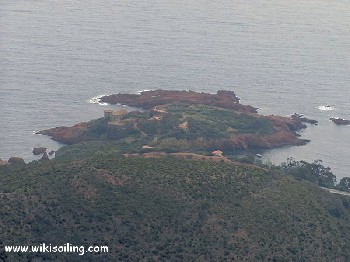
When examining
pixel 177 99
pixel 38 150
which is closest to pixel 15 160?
pixel 38 150

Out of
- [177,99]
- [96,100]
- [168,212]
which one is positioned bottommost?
[168,212]

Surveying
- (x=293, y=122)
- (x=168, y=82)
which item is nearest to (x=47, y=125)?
(x=168, y=82)

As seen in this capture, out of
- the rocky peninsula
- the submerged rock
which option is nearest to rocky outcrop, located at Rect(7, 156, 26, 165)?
the rocky peninsula

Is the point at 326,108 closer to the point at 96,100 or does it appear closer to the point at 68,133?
the point at 96,100

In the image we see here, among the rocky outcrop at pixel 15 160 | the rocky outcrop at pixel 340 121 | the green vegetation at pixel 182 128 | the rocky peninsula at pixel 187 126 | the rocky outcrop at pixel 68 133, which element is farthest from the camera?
the rocky outcrop at pixel 340 121

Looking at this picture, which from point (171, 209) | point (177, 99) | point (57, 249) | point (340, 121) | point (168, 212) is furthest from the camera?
point (177, 99)

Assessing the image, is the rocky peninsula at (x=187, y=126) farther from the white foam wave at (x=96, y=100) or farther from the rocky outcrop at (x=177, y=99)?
the white foam wave at (x=96, y=100)

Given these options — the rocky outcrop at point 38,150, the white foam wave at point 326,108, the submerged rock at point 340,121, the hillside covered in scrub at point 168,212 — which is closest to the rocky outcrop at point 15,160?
the rocky outcrop at point 38,150
